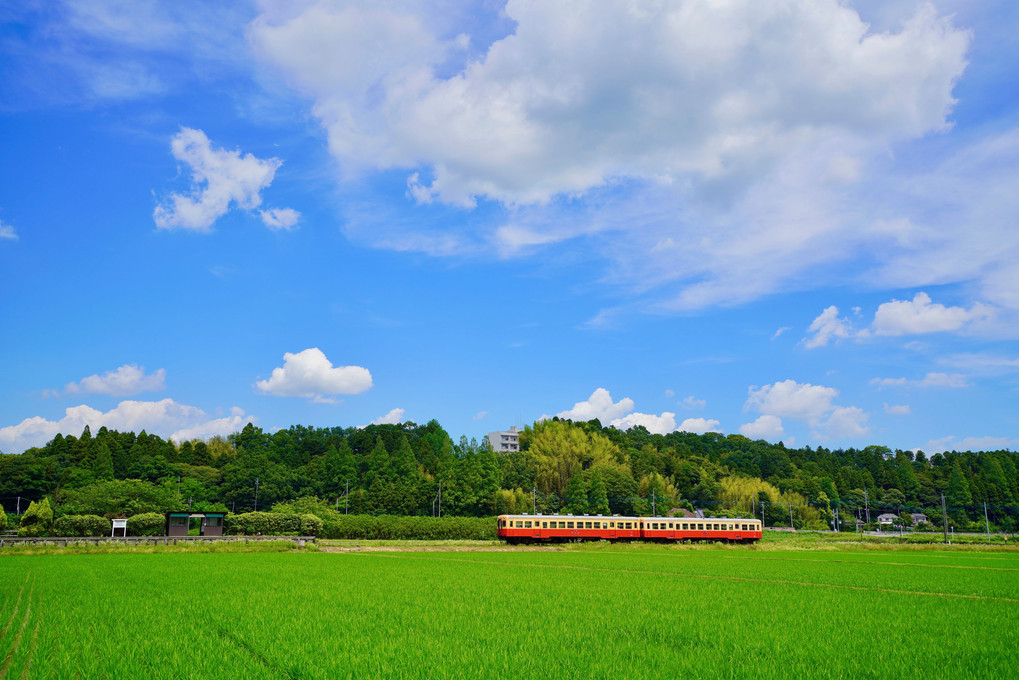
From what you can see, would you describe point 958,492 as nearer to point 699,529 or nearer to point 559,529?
point 699,529

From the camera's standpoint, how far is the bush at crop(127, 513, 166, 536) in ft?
155

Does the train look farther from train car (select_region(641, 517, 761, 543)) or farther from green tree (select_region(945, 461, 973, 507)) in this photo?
green tree (select_region(945, 461, 973, 507))

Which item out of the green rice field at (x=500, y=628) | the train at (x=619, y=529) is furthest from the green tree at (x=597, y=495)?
the green rice field at (x=500, y=628)

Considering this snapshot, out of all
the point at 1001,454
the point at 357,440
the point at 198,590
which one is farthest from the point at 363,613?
the point at 1001,454

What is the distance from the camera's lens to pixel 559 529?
51.1 meters

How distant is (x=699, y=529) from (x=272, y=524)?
33685mm

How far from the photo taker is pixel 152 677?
769 centimetres

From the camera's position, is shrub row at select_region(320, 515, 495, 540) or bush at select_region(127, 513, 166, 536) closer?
bush at select_region(127, 513, 166, 536)

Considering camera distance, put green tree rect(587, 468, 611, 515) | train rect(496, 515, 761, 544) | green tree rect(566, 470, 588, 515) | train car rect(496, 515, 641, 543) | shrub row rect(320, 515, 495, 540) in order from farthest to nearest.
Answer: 1. green tree rect(587, 468, 611, 515)
2. green tree rect(566, 470, 588, 515)
3. shrub row rect(320, 515, 495, 540)
4. train rect(496, 515, 761, 544)
5. train car rect(496, 515, 641, 543)

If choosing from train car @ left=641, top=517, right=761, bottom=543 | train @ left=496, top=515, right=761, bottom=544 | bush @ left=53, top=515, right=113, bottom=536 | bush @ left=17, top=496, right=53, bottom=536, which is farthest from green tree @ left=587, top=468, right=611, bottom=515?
bush @ left=17, top=496, right=53, bottom=536

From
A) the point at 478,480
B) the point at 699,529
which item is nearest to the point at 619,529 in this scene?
the point at 699,529

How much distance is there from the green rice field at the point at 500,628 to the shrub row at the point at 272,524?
31.1 meters

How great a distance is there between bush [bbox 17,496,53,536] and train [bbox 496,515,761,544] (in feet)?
106

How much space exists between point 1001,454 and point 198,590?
147 meters
